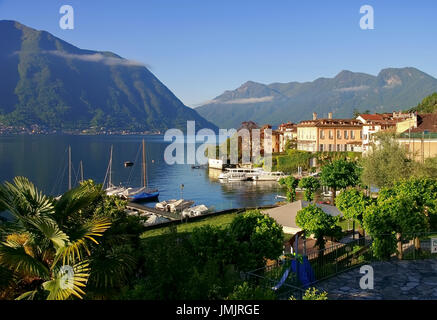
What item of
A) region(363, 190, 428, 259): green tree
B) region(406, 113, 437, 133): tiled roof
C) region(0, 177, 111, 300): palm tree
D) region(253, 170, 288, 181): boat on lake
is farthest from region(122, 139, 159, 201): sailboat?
region(0, 177, 111, 300): palm tree

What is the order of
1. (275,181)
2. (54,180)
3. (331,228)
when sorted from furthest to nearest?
(54,180) < (275,181) < (331,228)

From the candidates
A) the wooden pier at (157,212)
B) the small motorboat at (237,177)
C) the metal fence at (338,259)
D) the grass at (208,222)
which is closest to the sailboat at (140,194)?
the wooden pier at (157,212)

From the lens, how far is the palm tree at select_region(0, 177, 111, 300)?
6309mm

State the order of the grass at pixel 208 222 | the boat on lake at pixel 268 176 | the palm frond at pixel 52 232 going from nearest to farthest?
the palm frond at pixel 52 232 → the grass at pixel 208 222 → the boat on lake at pixel 268 176

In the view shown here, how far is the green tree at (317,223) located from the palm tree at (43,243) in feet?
31.3

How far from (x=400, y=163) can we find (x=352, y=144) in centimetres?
3952

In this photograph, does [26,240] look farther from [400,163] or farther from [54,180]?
[54,180]

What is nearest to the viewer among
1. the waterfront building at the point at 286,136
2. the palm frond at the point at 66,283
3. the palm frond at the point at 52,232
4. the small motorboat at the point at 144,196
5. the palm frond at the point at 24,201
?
the palm frond at the point at 66,283

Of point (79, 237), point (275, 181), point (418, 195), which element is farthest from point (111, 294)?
point (275, 181)

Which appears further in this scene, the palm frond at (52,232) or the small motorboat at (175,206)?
the small motorboat at (175,206)

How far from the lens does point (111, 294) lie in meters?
6.69

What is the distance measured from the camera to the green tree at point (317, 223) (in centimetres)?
1481

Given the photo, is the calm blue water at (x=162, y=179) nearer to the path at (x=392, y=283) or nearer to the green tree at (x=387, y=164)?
the green tree at (x=387, y=164)

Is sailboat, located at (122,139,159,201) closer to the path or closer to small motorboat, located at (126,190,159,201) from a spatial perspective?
small motorboat, located at (126,190,159,201)
